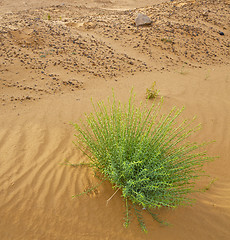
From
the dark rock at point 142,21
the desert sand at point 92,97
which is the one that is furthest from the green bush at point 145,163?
the dark rock at point 142,21

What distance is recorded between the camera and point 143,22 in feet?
24.1

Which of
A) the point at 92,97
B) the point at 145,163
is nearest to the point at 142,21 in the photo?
the point at 92,97

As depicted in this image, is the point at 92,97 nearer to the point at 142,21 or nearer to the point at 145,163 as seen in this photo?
the point at 145,163

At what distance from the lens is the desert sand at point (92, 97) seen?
7.85ft

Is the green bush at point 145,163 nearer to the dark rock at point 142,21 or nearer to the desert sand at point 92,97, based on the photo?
the desert sand at point 92,97

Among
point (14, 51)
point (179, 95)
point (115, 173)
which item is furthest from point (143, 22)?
point (115, 173)

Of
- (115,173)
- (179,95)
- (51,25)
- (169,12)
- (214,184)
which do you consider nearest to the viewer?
(115,173)

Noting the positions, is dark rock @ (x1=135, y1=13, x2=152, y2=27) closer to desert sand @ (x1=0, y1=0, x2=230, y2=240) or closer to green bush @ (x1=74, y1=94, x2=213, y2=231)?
desert sand @ (x1=0, y1=0, x2=230, y2=240)

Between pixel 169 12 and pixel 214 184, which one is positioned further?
pixel 169 12

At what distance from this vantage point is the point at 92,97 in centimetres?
457

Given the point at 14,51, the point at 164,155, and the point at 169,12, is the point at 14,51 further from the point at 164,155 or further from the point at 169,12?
the point at 169,12

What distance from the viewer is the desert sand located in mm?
2393

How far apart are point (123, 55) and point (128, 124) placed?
392 cm

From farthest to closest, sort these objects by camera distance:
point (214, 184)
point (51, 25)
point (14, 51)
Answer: point (51, 25) < point (14, 51) < point (214, 184)
